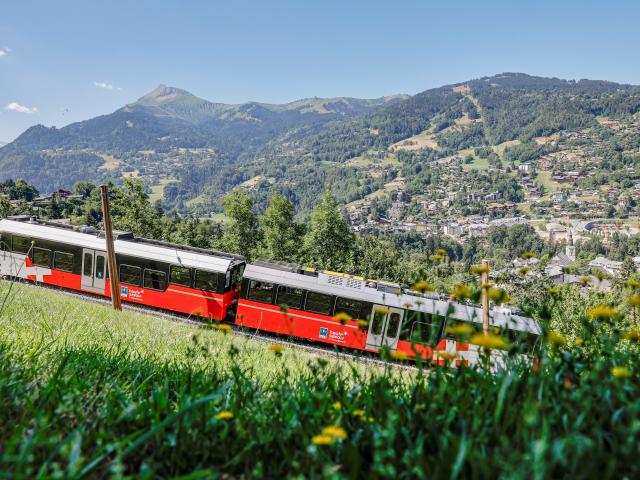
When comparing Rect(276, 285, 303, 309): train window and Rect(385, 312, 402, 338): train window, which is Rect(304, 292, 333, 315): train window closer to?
Rect(276, 285, 303, 309): train window

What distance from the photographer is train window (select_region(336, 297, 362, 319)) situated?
54.8 ft

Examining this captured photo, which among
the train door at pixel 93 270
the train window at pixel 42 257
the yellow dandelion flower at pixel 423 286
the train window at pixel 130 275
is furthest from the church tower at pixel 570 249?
the yellow dandelion flower at pixel 423 286

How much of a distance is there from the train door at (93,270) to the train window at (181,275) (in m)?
3.45

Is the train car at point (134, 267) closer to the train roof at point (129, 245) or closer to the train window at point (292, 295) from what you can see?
the train roof at point (129, 245)

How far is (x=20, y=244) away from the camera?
66.6 feet

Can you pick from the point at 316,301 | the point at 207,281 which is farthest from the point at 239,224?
the point at 316,301

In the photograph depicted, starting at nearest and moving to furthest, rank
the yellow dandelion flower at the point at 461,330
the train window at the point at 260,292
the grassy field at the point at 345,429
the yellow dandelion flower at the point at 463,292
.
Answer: the grassy field at the point at 345,429
the yellow dandelion flower at the point at 461,330
the yellow dandelion flower at the point at 463,292
the train window at the point at 260,292

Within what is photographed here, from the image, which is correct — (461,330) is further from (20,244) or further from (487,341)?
(20,244)

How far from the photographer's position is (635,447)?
1.45 metres

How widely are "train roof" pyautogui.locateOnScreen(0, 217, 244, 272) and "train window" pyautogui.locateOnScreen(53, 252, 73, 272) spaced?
2.15ft

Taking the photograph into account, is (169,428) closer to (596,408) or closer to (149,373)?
(149,373)

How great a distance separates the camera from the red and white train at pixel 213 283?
16828mm

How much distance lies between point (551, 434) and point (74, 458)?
1.73 meters

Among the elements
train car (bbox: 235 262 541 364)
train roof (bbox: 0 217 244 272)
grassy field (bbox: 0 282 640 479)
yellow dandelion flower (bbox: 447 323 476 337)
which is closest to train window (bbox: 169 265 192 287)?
train roof (bbox: 0 217 244 272)
